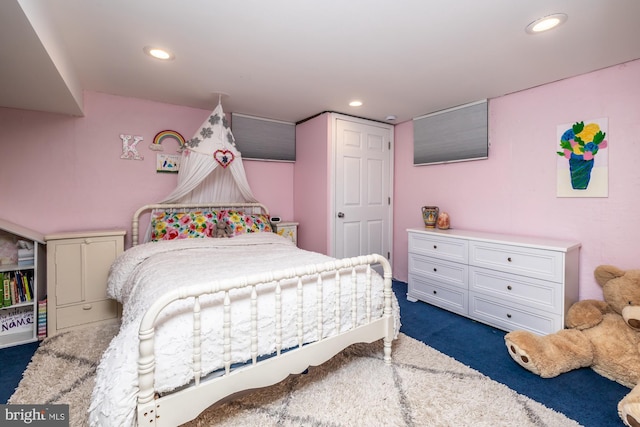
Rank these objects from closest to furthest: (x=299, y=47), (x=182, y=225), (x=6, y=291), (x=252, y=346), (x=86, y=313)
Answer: (x=252, y=346) → (x=299, y=47) → (x=6, y=291) → (x=86, y=313) → (x=182, y=225)

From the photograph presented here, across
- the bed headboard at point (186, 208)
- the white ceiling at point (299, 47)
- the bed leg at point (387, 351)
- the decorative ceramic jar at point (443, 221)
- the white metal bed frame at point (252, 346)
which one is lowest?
the bed leg at point (387, 351)

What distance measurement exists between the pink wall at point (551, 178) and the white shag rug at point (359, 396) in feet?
5.43

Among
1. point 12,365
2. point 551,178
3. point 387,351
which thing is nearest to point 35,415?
point 12,365

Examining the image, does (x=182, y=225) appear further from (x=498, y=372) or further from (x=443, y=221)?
(x=498, y=372)

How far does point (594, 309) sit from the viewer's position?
2.33 metres

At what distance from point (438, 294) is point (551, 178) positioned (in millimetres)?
1640

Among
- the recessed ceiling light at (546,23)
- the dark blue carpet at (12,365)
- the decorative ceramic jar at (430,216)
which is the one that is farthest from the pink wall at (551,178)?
the dark blue carpet at (12,365)

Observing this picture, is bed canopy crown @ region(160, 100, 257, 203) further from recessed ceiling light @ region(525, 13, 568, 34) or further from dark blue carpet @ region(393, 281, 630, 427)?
→ recessed ceiling light @ region(525, 13, 568, 34)

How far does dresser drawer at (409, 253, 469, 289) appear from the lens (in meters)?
3.20

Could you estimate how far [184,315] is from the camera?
1.46 m

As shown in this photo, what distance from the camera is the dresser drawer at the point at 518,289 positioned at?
2.51m

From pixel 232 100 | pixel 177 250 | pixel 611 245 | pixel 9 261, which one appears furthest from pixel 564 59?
pixel 9 261

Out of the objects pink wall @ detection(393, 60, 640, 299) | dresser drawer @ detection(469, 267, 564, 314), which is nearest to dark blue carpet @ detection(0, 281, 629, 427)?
dresser drawer @ detection(469, 267, 564, 314)

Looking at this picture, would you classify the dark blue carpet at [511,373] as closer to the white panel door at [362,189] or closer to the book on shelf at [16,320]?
the white panel door at [362,189]
